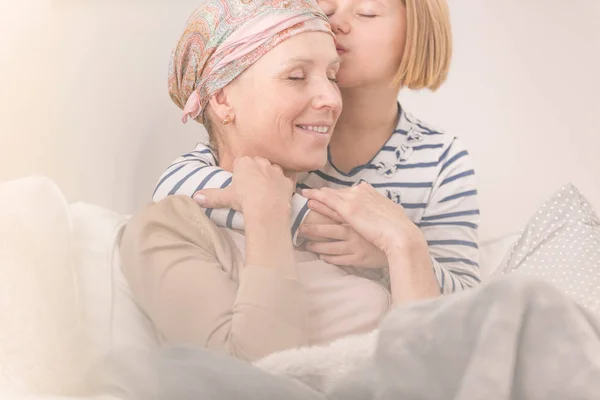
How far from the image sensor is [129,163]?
0.67 meters

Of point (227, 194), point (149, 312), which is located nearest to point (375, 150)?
point (227, 194)

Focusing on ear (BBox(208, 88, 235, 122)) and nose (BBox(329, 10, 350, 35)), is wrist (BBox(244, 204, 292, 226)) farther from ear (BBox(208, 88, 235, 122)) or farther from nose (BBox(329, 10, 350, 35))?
nose (BBox(329, 10, 350, 35))

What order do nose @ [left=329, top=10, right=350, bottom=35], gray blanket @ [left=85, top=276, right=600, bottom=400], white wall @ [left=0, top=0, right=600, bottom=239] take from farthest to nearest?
nose @ [left=329, top=10, right=350, bottom=35]
white wall @ [left=0, top=0, right=600, bottom=239]
gray blanket @ [left=85, top=276, right=600, bottom=400]

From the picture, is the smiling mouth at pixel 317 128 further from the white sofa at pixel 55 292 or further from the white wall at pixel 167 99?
the white sofa at pixel 55 292

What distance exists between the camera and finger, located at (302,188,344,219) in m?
0.70

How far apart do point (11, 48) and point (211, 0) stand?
0.19 meters

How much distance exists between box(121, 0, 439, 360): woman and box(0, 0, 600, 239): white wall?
0.11ft

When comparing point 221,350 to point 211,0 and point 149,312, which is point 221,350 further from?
point 211,0

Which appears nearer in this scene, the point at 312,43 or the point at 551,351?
the point at 551,351

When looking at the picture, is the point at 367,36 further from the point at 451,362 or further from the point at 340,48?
the point at 451,362

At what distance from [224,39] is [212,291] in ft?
0.76

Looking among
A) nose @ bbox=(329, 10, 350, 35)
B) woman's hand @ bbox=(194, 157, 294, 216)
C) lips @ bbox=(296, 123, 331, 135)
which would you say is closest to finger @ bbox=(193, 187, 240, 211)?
woman's hand @ bbox=(194, 157, 294, 216)

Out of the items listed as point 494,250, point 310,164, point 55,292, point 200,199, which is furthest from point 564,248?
point 55,292

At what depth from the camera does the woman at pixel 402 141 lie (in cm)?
75
